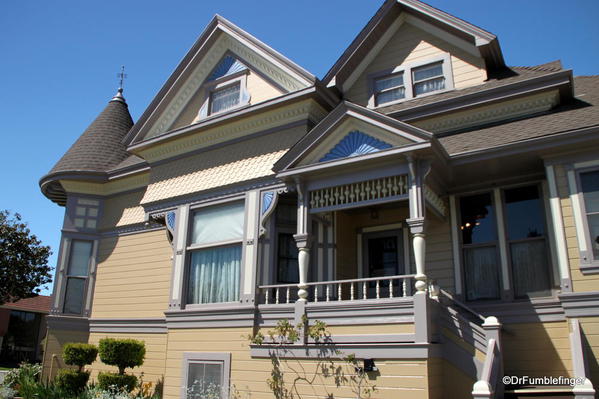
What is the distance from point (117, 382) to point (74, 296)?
477 centimetres

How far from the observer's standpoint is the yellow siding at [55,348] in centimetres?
1480

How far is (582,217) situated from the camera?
28.6 feet

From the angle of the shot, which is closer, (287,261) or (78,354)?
(287,261)

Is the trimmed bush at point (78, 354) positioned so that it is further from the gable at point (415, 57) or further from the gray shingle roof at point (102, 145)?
the gable at point (415, 57)

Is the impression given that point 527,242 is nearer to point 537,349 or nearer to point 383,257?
point 537,349

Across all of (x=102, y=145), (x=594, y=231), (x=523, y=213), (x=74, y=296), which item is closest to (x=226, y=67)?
(x=102, y=145)

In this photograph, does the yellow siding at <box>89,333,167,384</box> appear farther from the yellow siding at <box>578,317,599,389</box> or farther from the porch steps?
the yellow siding at <box>578,317,599,389</box>

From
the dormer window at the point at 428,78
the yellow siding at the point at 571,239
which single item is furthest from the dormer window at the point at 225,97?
the yellow siding at the point at 571,239

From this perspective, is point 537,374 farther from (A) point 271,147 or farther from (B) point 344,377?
(A) point 271,147

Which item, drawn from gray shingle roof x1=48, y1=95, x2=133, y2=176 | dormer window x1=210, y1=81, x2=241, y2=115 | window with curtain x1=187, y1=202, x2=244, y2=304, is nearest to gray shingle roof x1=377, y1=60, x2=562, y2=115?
dormer window x1=210, y1=81, x2=241, y2=115

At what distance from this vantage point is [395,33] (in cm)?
1281

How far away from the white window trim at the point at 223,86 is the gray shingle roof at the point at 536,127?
→ 4863mm

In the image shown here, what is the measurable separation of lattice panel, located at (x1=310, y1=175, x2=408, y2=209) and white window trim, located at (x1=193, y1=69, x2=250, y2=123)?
3.60 m

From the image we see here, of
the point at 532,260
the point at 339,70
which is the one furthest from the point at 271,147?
the point at 532,260
